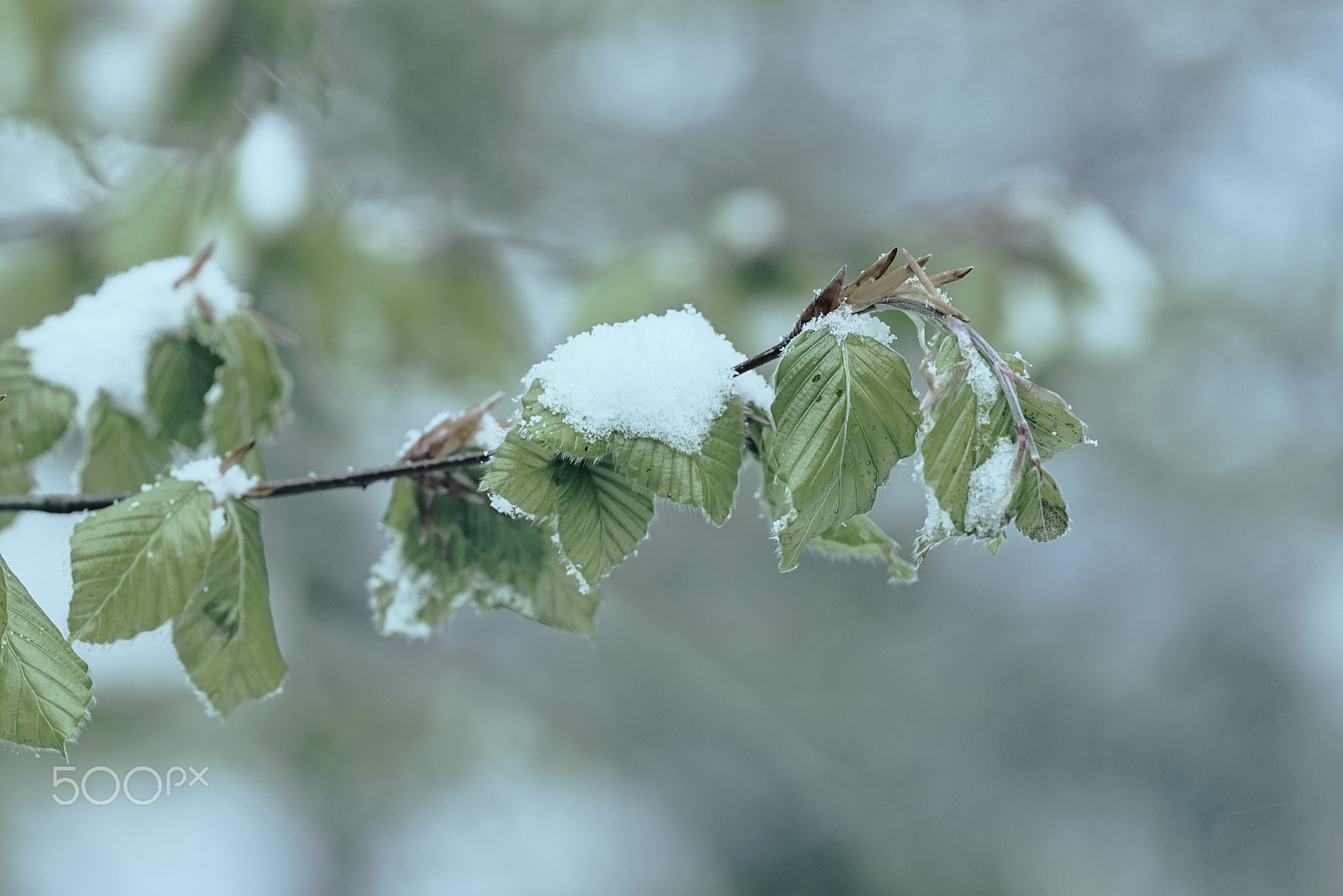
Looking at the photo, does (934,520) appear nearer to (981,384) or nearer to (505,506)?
(981,384)

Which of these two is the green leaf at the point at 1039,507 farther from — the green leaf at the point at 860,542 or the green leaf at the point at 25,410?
the green leaf at the point at 25,410

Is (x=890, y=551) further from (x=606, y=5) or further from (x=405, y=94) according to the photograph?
(x=606, y=5)

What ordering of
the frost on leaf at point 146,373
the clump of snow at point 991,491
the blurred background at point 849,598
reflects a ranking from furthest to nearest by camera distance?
the blurred background at point 849,598 < the frost on leaf at point 146,373 < the clump of snow at point 991,491

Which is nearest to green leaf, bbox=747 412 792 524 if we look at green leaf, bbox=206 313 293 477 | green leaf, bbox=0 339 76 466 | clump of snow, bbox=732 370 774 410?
clump of snow, bbox=732 370 774 410

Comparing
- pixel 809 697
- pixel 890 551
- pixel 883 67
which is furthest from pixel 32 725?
pixel 883 67

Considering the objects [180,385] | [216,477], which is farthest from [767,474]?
[180,385]

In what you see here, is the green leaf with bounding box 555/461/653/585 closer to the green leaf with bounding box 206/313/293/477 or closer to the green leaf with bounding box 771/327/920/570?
the green leaf with bounding box 771/327/920/570

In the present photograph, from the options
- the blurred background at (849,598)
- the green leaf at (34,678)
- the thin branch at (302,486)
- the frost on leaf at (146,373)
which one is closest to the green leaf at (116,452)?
the frost on leaf at (146,373)

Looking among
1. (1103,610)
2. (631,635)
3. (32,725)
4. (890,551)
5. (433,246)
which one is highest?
(1103,610)
